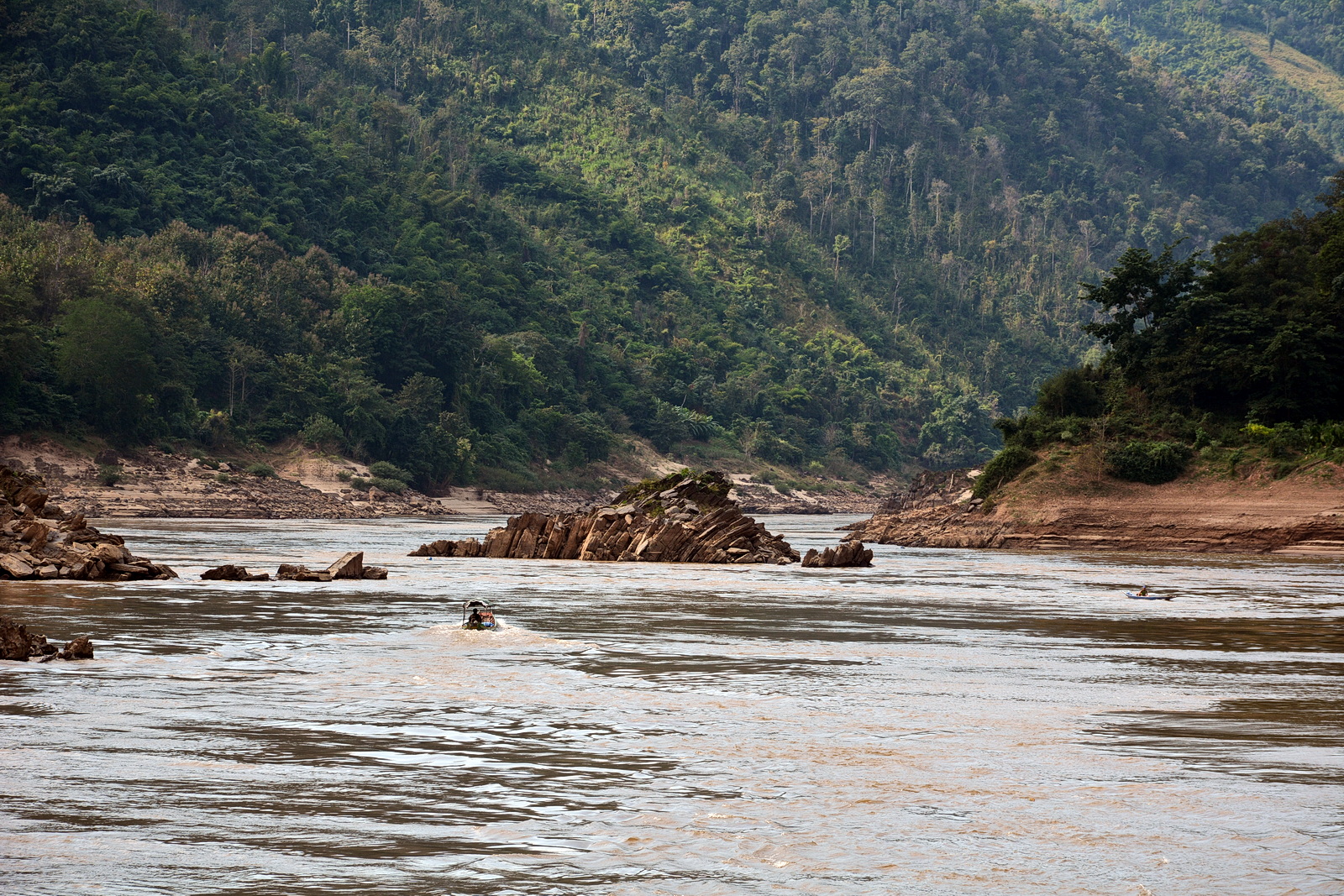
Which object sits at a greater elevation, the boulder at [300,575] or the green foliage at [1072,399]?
the green foliage at [1072,399]

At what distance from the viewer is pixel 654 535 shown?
214 ft

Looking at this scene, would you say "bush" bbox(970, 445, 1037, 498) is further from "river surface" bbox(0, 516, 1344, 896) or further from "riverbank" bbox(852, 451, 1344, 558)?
Answer: "river surface" bbox(0, 516, 1344, 896)

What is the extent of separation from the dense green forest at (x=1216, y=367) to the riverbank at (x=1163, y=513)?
1.19 metres

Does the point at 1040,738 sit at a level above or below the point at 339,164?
below

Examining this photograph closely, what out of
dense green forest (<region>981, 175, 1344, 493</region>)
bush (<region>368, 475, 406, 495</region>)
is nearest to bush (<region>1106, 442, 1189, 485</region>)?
dense green forest (<region>981, 175, 1344, 493</region>)

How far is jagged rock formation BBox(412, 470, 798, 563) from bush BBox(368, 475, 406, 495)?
62.6 meters

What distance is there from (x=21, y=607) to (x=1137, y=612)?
30.3m

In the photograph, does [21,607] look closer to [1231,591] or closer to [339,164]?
[1231,591]

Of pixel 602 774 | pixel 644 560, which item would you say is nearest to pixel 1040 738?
pixel 602 774

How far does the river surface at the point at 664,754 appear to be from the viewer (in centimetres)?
1205

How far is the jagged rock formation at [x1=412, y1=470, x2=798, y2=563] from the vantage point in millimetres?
65500

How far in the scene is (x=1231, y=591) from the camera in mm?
47531

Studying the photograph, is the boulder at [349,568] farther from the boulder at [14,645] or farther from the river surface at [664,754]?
the boulder at [14,645]

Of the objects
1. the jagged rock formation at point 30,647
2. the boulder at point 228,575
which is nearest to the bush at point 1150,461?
the boulder at point 228,575
